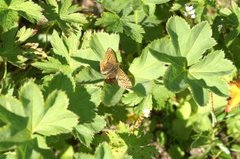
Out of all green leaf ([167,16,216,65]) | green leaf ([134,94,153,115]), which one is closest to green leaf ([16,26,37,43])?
green leaf ([134,94,153,115])

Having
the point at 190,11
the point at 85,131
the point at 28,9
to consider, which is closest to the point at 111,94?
the point at 85,131

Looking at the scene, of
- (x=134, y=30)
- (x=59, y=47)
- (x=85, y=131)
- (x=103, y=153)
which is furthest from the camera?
(x=134, y=30)

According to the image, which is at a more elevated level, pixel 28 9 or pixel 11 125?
pixel 28 9

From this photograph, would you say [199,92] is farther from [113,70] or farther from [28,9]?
[28,9]

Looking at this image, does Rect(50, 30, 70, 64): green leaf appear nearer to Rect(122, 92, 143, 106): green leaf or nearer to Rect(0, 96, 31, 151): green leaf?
Rect(122, 92, 143, 106): green leaf

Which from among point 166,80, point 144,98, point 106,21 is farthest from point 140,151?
point 106,21

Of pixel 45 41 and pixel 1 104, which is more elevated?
pixel 1 104

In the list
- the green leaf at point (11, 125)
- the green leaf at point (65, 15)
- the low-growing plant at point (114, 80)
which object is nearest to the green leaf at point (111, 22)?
the low-growing plant at point (114, 80)

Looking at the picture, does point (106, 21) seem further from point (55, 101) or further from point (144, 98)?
point (55, 101)

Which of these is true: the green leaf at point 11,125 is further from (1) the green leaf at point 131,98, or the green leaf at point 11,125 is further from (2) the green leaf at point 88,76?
(1) the green leaf at point 131,98
